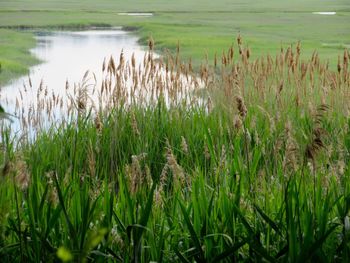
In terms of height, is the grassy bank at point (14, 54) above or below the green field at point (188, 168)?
below

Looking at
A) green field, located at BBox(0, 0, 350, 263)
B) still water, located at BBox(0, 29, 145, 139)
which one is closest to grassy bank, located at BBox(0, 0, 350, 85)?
still water, located at BBox(0, 29, 145, 139)

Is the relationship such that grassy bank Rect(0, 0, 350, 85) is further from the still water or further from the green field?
the green field

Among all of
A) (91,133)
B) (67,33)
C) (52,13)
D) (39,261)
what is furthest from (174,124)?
(52,13)

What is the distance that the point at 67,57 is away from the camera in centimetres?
1781

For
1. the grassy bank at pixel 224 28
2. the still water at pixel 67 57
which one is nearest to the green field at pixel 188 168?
the still water at pixel 67 57

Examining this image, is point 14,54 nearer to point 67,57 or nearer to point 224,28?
point 67,57

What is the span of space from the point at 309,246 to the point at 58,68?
45.2 feet

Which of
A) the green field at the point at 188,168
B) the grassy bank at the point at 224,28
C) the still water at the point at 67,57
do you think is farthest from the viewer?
the grassy bank at the point at 224,28

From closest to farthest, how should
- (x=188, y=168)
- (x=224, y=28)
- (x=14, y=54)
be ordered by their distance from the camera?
(x=188, y=168) → (x=14, y=54) → (x=224, y=28)

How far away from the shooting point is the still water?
1269 centimetres

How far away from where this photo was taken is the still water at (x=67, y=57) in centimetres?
1269

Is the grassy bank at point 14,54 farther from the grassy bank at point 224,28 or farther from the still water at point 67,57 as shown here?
the still water at point 67,57

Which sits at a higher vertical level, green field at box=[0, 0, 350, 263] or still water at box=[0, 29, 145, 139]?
green field at box=[0, 0, 350, 263]

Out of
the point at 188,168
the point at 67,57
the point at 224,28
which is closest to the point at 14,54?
the point at 67,57
